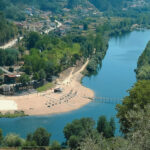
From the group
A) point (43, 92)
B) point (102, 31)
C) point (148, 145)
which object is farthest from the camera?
point (102, 31)

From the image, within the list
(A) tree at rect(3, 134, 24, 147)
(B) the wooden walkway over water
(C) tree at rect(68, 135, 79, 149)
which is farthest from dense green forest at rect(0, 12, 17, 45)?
(C) tree at rect(68, 135, 79, 149)

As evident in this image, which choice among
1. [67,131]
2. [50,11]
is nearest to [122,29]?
[50,11]

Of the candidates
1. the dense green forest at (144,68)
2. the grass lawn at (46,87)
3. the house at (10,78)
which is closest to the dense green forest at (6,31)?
the house at (10,78)

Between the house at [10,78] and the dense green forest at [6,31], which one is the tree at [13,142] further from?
the dense green forest at [6,31]

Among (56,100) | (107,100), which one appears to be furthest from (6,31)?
(107,100)

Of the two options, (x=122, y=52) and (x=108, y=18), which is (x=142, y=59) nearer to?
(x=122, y=52)

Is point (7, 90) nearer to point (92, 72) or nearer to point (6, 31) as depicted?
point (92, 72)
